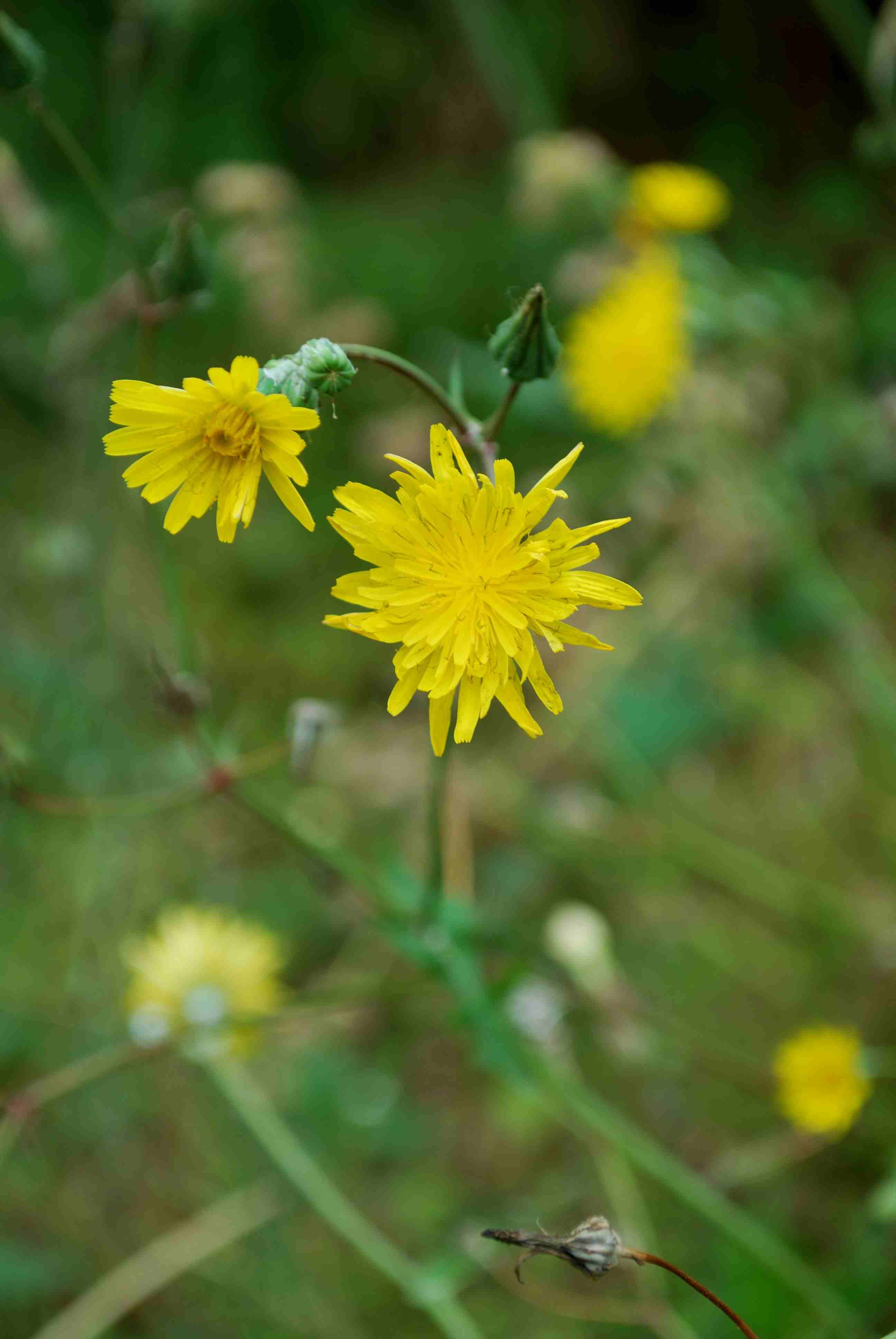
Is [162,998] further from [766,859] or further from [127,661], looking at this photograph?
[766,859]

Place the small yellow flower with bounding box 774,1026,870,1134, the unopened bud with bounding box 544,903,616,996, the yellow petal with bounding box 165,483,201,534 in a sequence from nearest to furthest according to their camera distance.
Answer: the yellow petal with bounding box 165,483,201,534 < the small yellow flower with bounding box 774,1026,870,1134 < the unopened bud with bounding box 544,903,616,996

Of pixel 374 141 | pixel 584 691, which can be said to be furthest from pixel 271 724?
pixel 374 141

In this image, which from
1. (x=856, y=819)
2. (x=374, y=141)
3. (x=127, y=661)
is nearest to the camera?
(x=856, y=819)

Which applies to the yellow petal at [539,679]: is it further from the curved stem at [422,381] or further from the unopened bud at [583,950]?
the unopened bud at [583,950]

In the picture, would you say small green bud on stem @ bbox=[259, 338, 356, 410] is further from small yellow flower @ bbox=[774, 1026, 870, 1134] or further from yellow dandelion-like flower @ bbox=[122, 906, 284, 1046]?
small yellow flower @ bbox=[774, 1026, 870, 1134]

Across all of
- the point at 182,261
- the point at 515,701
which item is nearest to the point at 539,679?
the point at 515,701

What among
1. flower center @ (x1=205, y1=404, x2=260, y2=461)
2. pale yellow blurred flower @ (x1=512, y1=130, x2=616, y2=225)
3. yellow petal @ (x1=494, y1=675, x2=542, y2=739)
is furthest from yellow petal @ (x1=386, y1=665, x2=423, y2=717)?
pale yellow blurred flower @ (x1=512, y1=130, x2=616, y2=225)

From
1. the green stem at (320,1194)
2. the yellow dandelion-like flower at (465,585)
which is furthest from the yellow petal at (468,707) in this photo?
the green stem at (320,1194)
